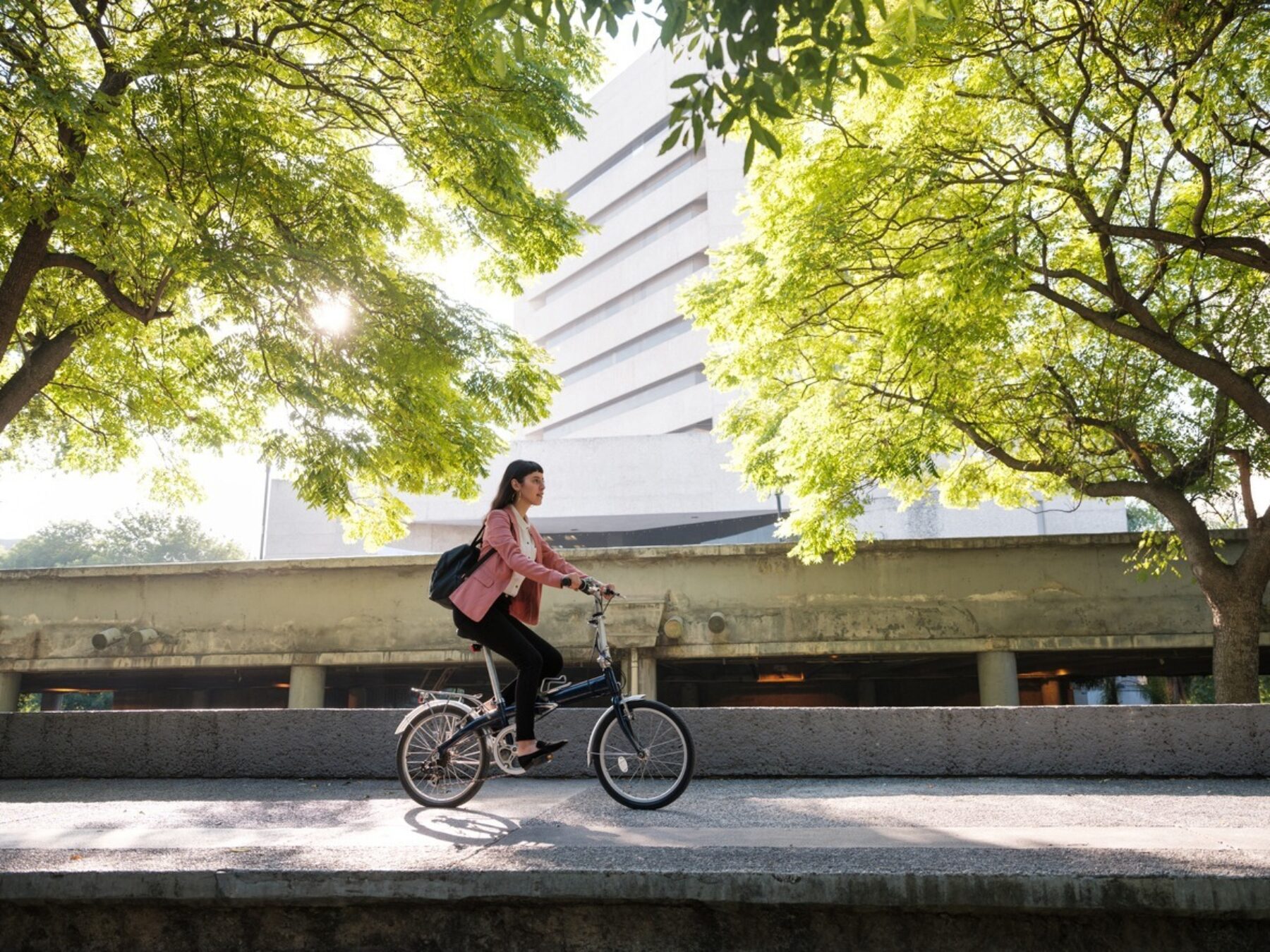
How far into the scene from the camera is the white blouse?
5.40m

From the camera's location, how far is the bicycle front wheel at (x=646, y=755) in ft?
17.4

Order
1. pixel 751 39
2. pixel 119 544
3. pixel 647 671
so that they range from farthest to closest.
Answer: pixel 119 544
pixel 647 671
pixel 751 39

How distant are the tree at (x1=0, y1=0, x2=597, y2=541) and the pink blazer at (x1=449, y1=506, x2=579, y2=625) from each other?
5440mm

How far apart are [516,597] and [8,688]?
909 inches

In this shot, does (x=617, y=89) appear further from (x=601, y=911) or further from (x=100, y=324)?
(x=601, y=911)

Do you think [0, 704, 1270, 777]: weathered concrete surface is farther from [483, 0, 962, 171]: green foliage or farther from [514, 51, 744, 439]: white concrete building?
[514, 51, 744, 439]: white concrete building

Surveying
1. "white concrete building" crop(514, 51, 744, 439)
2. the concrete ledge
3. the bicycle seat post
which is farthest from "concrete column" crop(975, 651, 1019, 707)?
"white concrete building" crop(514, 51, 744, 439)

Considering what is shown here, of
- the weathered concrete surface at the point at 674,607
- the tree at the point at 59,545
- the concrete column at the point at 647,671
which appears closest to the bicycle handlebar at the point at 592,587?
the weathered concrete surface at the point at 674,607

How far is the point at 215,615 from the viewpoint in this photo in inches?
883

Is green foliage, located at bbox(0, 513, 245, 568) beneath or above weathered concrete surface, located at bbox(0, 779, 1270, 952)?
above

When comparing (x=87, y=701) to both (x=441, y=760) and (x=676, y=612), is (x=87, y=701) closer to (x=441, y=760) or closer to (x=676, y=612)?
(x=676, y=612)

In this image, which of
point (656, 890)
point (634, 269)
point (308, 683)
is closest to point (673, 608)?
point (308, 683)

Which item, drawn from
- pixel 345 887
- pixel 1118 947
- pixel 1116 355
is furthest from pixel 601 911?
pixel 1116 355

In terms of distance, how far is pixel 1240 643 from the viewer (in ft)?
44.9
